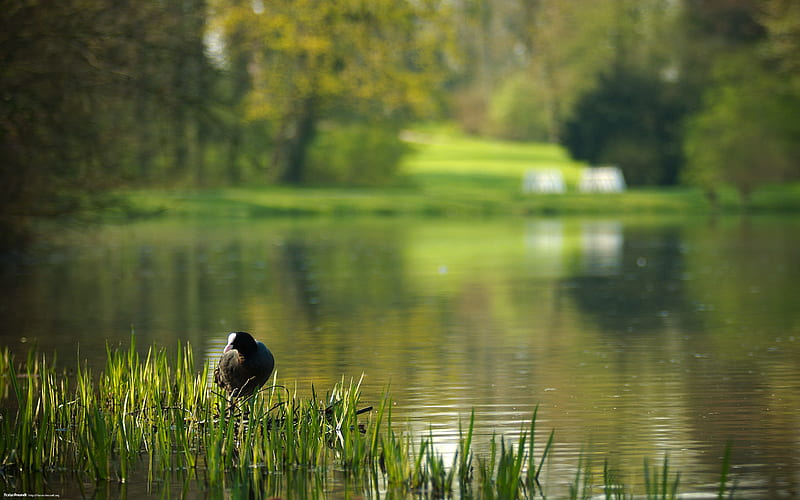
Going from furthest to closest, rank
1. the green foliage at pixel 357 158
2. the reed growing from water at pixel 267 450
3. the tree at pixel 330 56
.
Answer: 1. the green foliage at pixel 357 158
2. the tree at pixel 330 56
3. the reed growing from water at pixel 267 450

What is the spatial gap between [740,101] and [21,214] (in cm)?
4215

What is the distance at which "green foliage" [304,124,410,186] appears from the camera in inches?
2549

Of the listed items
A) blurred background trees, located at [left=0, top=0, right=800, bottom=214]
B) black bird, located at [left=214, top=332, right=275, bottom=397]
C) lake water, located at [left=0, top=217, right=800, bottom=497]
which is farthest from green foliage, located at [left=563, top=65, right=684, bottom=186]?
black bird, located at [left=214, top=332, right=275, bottom=397]

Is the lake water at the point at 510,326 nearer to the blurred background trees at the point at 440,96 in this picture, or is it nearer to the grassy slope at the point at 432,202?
the blurred background trees at the point at 440,96

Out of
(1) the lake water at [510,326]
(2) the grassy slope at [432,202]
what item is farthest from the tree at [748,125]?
(1) the lake water at [510,326]

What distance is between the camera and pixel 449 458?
29.5 ft

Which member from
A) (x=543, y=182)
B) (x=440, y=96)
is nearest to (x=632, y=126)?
(x=543, y=182)

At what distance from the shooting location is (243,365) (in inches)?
388

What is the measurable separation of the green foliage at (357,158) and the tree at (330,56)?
6.31 ft

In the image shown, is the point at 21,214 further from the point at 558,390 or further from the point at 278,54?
the point at 278,54

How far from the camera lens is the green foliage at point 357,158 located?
64.8 metres

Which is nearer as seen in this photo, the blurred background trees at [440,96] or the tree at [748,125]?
the tree at [748,125]

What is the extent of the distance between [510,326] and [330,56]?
144 ft

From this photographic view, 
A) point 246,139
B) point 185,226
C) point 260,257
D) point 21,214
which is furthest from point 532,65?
point 21,214
